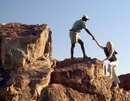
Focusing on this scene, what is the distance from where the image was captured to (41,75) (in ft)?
34.1

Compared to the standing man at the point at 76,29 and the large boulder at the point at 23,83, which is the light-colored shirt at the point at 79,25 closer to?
the standing man at the point at 76,29

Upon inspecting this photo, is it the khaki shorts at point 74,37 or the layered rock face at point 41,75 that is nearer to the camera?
the layered rock face at point 41,75

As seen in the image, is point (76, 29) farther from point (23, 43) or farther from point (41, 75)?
point (41, 75)

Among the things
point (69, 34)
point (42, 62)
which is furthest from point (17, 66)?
point (69, 34)

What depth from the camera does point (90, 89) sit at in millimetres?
10523

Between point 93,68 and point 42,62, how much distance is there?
2.29 metres

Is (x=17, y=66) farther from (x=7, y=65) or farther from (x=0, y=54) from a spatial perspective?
(x=0, y=54)

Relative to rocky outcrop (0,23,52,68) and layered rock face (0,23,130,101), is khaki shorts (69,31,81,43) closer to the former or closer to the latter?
layered rock face (0,23,130,101)

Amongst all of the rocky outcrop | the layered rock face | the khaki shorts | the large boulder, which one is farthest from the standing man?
the large boulder

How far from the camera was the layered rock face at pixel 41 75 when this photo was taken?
9916 millimetres

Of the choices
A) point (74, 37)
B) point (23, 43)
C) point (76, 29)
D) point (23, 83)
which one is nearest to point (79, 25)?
point (76, 29)

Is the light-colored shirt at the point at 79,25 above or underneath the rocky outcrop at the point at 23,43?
above

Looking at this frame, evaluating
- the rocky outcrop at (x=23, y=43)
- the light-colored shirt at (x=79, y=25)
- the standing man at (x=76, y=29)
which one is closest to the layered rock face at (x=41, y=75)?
the rocky outcrop at (x=23, y=43)

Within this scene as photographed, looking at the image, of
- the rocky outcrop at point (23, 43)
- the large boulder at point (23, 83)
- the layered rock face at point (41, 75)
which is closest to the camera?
the large boulder at point (23, 83)
